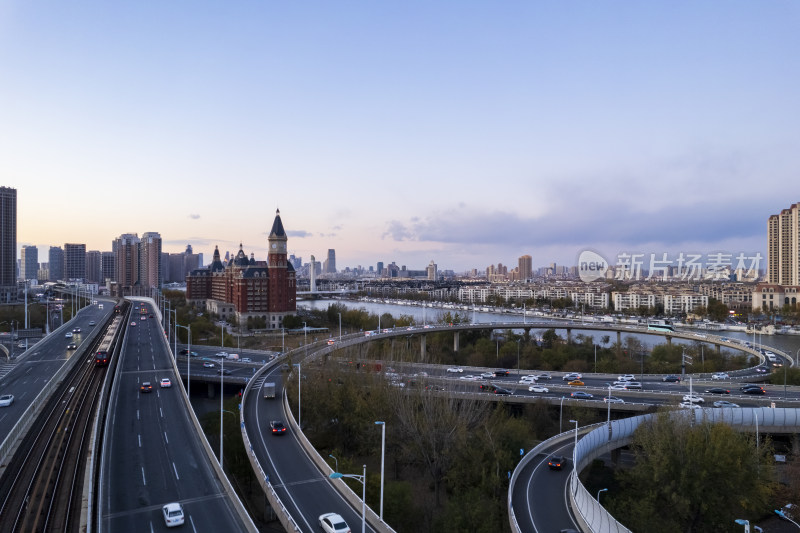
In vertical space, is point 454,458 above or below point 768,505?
above

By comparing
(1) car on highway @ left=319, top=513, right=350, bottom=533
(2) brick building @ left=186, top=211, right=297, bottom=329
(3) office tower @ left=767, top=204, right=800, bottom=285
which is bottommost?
(1) car on highway @ left=319, top=513, right=350, bottom=533

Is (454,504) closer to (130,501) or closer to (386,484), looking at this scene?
(386,484)

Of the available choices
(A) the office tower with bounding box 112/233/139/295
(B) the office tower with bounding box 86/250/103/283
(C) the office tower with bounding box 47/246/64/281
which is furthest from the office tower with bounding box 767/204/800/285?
(C) the office tower with bounding box 47/246/64/281

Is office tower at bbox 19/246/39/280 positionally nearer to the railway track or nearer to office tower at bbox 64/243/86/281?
office tower at bbox 64/243/86/281

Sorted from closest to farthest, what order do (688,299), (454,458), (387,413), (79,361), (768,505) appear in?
(768,505)
(454,458)
(387,413)
(79,361)
(688,299)

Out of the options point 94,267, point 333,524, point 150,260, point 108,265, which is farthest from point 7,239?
point 333,524

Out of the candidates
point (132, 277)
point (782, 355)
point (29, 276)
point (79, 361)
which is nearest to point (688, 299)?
point (782, 355)
